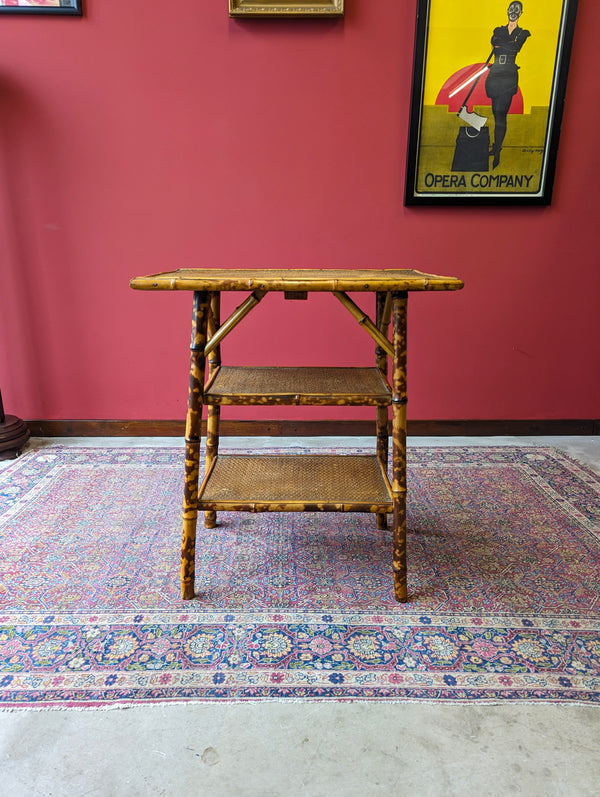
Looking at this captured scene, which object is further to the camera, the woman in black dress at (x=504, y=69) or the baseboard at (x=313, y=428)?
the baseboard at (x=313, y=428)

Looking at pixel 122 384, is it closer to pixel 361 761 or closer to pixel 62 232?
pixel 62 232

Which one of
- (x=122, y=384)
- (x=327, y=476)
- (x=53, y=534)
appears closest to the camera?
(x=327, y=476)

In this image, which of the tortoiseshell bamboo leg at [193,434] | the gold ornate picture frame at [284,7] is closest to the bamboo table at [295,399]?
the tortoiseshell bamboo leg at [193,434]

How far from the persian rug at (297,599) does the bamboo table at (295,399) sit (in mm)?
167

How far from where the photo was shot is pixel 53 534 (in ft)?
6.23

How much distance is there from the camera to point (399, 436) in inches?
58.9

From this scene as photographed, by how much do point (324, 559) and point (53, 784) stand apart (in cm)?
97

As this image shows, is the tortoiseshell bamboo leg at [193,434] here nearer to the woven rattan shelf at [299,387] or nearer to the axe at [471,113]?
the woven rattan shelf at [299,387]

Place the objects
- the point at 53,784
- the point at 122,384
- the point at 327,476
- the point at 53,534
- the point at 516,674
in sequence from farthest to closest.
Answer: the point at 122,384 → the point at 53,534 → the point at 327,476 → the point at 516,674 → the point at 53,784

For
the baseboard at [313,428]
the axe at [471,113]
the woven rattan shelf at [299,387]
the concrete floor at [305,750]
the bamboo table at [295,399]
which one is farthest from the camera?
the baseboard at [313,428]

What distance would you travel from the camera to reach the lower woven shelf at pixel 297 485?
153 centimetres

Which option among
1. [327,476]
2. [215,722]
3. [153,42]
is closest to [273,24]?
[153,42]

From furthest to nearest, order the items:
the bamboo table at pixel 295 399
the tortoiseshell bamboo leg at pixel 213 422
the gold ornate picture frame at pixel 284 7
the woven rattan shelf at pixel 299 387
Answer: the gold ornate picture frame at pixel 284 7 → the tortoiseshell bamboo leg at pixel 213 422 → the woven rattan shelf at pixel 299 387 → the bamboo table at pixel 295 399

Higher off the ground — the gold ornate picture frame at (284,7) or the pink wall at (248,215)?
the gold ornate picture frame at (284,7)
